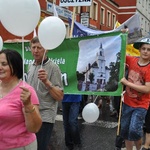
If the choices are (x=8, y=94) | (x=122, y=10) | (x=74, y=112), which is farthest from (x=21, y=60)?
(x=122, y=10)

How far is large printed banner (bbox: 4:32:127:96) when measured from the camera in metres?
4.72

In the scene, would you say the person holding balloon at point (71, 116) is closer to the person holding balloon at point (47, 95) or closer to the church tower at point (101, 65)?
the church tower at point (101, 65)

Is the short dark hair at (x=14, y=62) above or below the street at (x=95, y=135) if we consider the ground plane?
above

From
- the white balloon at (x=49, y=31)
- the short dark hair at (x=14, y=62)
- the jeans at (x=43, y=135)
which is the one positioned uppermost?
the white balloon at (x=49, y=31)

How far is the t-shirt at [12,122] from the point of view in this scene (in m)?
2.55

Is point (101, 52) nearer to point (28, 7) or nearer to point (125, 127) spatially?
point (125, 127)

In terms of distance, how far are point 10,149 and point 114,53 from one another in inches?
103

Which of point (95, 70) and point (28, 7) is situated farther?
point (95, 70)

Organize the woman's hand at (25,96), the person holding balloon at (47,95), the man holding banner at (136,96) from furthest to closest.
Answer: the man holding banner at (136,96) → the person holding balloon at (47,95) → the woman's hand at (25,96)

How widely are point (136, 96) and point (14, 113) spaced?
2.17m

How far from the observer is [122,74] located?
15.1ft

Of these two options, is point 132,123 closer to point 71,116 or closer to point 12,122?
point 71,116

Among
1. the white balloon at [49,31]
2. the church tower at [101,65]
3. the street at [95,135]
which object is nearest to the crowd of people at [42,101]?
the white balloon at [49,31]

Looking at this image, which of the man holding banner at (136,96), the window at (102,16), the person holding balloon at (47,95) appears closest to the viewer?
the person holding balloon at (47,95)
